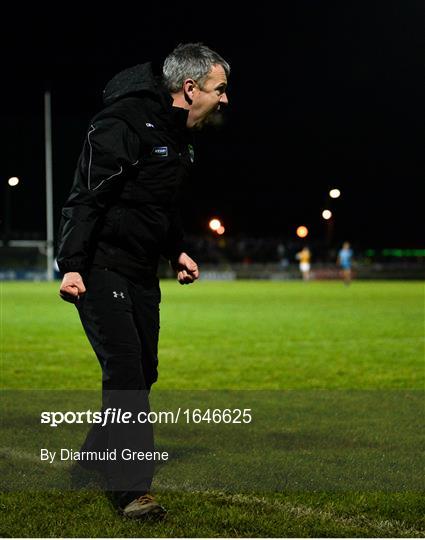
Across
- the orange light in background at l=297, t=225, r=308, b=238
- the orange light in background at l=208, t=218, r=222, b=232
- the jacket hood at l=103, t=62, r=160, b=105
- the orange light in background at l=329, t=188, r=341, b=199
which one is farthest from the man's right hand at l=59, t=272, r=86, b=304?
the orange light in background at l=297, t=225, r=308, b=238

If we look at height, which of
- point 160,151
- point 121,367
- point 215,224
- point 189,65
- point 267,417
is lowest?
point 215,224

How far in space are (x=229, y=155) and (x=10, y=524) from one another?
81.6m

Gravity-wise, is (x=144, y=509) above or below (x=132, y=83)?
below

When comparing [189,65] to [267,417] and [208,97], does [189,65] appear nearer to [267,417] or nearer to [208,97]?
[208,97]

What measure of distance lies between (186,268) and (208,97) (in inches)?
48.0

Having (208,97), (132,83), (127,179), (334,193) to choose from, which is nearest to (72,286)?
(127,179)

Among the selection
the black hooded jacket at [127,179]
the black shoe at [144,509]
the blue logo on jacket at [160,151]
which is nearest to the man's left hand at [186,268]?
the black hooded jacket at [127,179]

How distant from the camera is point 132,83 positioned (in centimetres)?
480

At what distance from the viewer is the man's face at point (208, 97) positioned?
481cm

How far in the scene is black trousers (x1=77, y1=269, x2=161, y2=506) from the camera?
4.66 meters

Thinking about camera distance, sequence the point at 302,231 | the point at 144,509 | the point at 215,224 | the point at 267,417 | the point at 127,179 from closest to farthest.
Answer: the point at 144,509 < the point at 127,179 < the point at 267,417 < the point at 215,224 < the point at 302,231

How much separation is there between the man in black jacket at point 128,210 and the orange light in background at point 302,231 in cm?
7516

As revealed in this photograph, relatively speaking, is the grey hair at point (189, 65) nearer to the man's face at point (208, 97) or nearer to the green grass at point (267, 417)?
the man's face at point (208, 97)

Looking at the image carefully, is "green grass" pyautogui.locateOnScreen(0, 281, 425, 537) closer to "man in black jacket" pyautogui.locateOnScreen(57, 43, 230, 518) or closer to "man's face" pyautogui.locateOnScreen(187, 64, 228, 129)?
"man in black jacket" pyautogui.locateOnScreen(57, 43, 230, 518)
